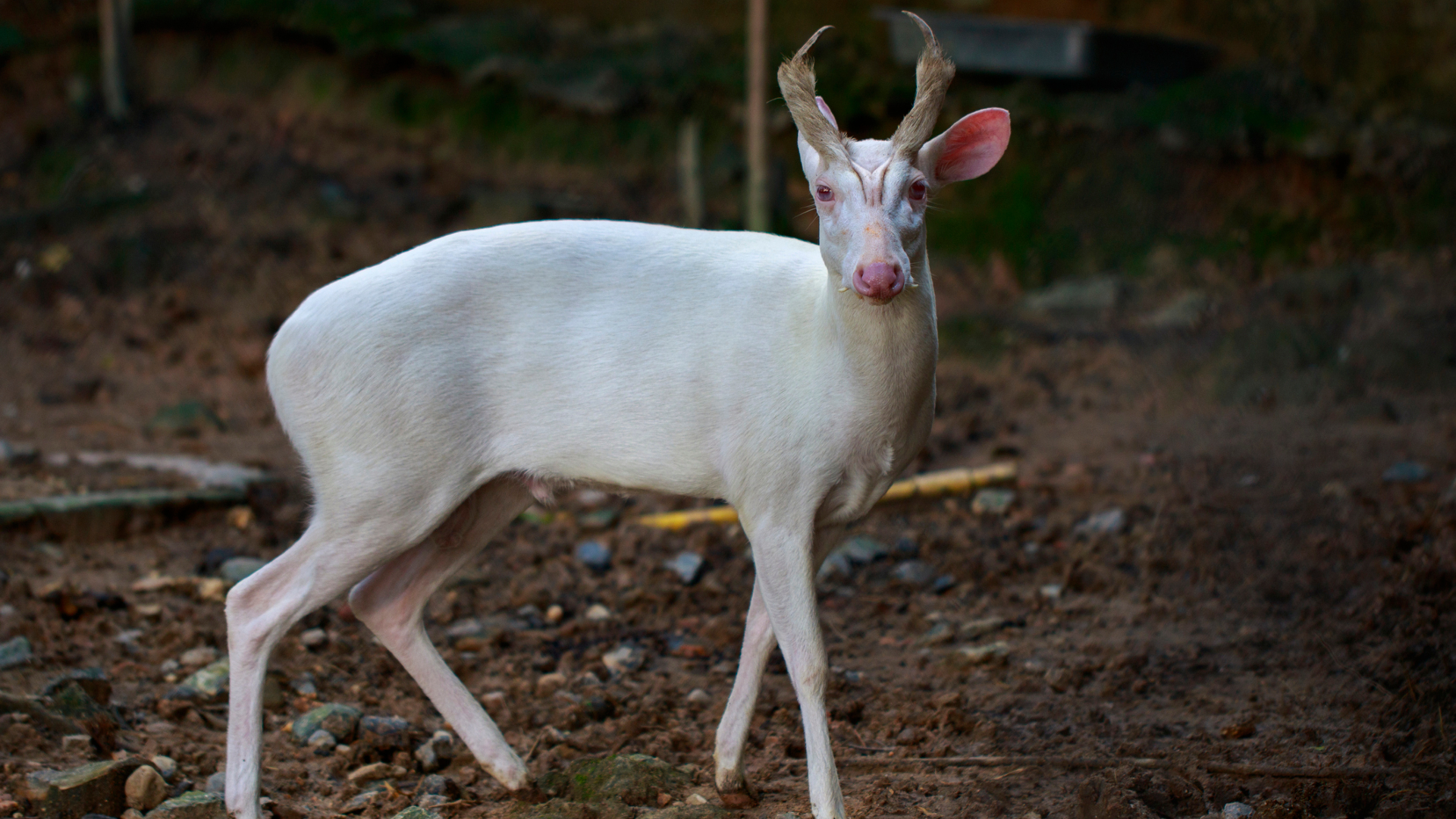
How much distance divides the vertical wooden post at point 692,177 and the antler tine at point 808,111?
18.5ft

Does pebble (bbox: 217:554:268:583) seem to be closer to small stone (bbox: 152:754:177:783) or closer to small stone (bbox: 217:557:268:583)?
small stone (bbox: 217:557:268:583)

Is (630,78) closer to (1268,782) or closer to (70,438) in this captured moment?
(70,438)

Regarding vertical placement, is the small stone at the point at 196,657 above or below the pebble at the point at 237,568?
above

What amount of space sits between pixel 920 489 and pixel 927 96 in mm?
3003

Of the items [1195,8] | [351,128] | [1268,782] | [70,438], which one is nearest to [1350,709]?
[1268,782]

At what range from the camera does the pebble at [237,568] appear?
4809 millimetres

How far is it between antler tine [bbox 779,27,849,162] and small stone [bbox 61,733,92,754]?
2414mm

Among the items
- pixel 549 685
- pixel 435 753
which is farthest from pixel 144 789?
pixel 549 685

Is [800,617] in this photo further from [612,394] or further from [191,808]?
[191,808]

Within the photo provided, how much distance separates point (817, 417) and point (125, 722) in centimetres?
216

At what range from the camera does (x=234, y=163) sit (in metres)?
9.66

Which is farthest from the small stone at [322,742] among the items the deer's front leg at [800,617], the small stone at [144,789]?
the deer's front leg at [800,617]

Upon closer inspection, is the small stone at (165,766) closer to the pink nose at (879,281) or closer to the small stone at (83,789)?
the small stone at (83,789)

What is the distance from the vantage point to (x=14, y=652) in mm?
3941
